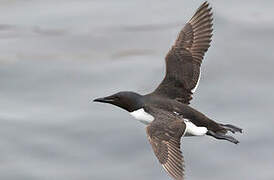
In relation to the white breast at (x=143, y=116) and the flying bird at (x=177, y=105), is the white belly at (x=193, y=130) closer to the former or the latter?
the flying bird at (x=177, y=105)

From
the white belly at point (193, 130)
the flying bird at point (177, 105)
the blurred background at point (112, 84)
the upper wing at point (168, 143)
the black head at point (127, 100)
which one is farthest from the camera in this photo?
the blurred background at point (112, 84)

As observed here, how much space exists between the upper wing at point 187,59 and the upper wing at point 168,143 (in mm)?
1000

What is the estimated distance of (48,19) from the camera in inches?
718

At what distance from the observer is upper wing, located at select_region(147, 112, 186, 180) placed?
12.2 m

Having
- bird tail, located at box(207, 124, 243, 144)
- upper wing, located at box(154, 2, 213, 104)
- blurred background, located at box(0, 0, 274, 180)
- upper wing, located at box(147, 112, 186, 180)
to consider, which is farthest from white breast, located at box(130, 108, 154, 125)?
blurred background, located at box(0, 0, 274, 180)

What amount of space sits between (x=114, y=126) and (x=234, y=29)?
2950 millimetres

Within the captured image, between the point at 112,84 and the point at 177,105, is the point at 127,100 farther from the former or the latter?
the point at 112,84

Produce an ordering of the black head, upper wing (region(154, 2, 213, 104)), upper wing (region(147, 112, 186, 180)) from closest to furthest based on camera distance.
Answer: upper wing (region(147, 112, 186, 180)), the black head, upper wing (region(154, 2, 213, 104))

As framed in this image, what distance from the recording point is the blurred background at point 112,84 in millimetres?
15031

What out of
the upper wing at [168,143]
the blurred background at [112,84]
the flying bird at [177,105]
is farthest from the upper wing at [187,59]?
the blurred background at [112,84]

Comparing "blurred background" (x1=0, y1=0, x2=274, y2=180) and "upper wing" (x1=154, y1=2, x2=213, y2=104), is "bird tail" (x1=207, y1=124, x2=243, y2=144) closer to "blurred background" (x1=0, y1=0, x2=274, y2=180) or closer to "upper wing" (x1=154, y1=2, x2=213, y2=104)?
"upper wing" (x1=154, y1=2, x2=213, y2=104)

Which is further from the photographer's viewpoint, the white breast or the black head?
the black head

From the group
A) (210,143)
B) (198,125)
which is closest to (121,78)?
(210,143)

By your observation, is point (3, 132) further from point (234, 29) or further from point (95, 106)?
point (234, 29)
